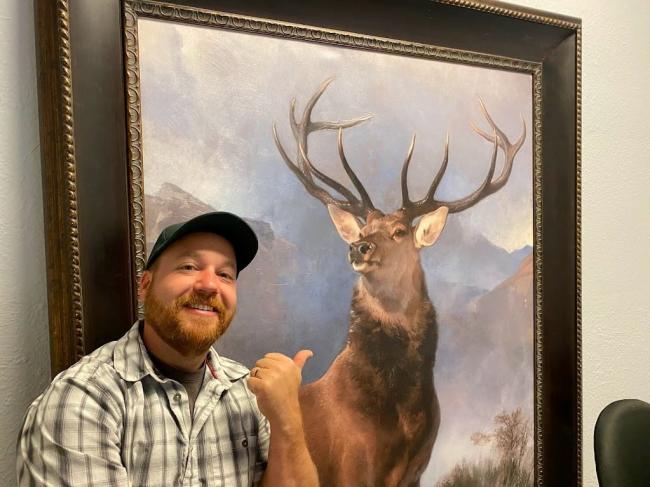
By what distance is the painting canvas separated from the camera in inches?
47.4

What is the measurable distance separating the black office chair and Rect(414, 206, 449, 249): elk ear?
0.55 meters

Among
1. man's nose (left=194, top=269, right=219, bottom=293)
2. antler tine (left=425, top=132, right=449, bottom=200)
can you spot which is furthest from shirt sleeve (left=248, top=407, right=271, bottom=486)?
antler tine (left=425, top=132, right=449, bottom=200)

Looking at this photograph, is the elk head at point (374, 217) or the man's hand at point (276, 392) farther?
the elk head at point (374, 217)

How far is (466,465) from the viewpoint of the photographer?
1.52 m

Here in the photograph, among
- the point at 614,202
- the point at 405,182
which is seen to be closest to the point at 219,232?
the point at 405,182

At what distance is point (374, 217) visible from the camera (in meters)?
1.39

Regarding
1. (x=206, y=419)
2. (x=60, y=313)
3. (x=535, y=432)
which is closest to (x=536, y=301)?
(x=535, y=432)

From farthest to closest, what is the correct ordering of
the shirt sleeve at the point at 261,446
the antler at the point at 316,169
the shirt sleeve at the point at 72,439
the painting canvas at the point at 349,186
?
the antler at the point at 316,169 → the painting canvas at the point at 349,186 → the shirt sleeve at the point at 261,446 → the shirt sleeve at the point at 72,439

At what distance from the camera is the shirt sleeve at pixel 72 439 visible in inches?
33.4

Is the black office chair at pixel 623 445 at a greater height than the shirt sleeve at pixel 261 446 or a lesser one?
lesser

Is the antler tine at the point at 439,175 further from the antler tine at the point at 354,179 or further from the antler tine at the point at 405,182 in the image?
the antler tine at the point at 354,179

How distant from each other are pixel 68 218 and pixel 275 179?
1.30 ft

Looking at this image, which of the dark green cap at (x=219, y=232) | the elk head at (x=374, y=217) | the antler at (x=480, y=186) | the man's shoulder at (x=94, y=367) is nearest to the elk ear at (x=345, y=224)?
the elk head at (x=374, y=217)

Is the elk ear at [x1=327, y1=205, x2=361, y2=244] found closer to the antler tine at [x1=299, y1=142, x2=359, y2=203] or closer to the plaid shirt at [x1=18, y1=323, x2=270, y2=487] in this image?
the antler tine at [x1=299, y1=142, x2=359, y2=203]
